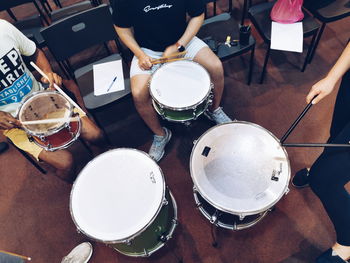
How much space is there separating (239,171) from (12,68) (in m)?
1.65

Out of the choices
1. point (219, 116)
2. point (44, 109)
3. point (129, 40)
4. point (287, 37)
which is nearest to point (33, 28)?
point (129, 40)

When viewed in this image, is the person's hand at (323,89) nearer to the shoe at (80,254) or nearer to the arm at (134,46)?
the arm at (134,46)

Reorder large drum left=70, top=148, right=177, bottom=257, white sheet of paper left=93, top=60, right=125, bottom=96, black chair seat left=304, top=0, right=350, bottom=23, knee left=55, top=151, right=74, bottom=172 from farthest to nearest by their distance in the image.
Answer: black chair seat left=304, top=0, right=350, bottom=23 → white sheet of paper left=93, top=60, right=125, bottom=96 → knee left=55, top=151, right=74, bottom=172 → large drum left=70, top=148, right=177, bottom=257

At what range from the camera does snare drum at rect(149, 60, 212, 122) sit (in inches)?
76.4

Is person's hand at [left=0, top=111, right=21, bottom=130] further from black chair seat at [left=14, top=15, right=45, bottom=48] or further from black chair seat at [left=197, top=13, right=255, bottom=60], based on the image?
black chair seat at [left=197, top=13, right=255, bottom=60]

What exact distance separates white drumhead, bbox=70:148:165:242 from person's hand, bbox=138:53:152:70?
0.81 meters

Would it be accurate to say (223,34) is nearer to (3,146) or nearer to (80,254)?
(80,254)

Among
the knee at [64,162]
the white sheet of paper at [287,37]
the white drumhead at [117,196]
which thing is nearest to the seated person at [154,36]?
the white drumhead at [117,196]

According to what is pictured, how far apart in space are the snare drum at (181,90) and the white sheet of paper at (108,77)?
1.24 feet

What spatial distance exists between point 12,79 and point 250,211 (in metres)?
1.78

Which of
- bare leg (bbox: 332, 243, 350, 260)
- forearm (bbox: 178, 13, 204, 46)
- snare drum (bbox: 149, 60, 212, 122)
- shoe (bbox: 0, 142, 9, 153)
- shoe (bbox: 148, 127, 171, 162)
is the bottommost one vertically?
bare leg (bbox: 332, 243, 350, 260)

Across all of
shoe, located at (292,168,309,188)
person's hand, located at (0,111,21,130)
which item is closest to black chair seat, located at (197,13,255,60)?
shoe, located at (292,168,309,188)

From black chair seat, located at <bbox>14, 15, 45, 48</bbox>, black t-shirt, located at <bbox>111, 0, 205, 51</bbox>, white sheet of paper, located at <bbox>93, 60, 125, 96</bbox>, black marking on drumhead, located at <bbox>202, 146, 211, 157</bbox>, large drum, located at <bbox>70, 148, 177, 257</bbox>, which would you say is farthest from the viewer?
black chair seat, located at <bbox>14, 15, 45, 48</bbox>

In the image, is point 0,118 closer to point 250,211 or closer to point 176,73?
point 176,73
